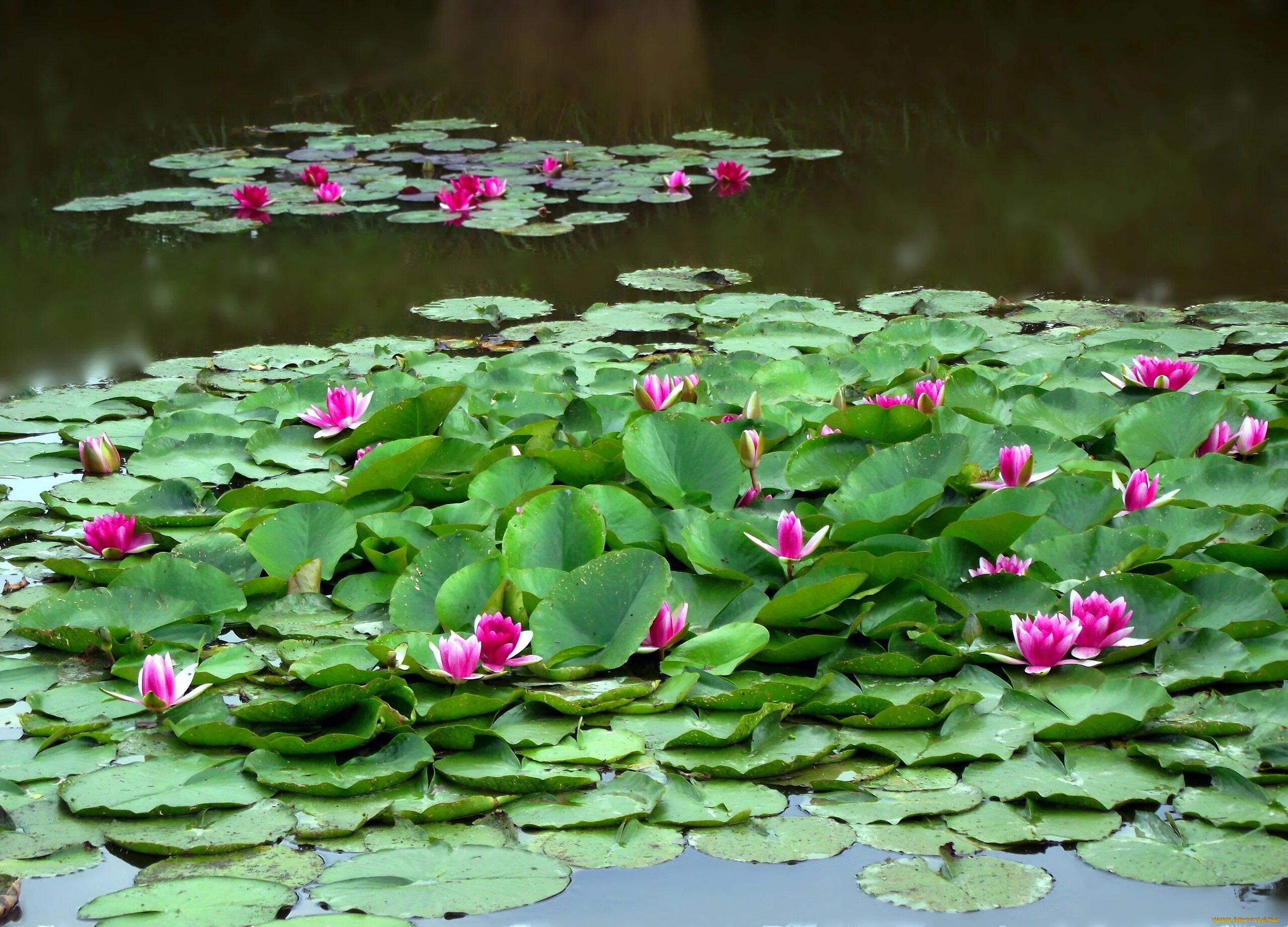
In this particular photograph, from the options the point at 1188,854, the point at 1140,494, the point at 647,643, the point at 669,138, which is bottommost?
the point at 1188,854

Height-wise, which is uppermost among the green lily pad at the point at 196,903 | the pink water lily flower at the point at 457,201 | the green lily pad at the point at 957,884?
the pink water lily flower at the point at 457,201

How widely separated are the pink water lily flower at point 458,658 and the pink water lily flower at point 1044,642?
80 cm

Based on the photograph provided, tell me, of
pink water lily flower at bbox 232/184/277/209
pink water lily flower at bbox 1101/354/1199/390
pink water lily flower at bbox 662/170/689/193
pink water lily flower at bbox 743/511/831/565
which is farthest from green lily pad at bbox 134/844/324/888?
pink water lily flower at bbox 662/170/689/193

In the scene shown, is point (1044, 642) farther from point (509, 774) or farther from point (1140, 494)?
point (509, 774)

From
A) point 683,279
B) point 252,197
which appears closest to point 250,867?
point 683,279

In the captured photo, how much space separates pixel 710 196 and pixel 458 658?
435 centimetres

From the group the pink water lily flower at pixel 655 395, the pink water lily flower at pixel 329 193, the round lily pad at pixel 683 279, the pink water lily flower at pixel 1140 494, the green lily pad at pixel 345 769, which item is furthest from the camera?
the pink water lily flower at pixel 329 193

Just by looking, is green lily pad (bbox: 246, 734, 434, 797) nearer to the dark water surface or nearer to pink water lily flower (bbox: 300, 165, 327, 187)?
the dark water surface

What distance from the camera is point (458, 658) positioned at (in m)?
2.02

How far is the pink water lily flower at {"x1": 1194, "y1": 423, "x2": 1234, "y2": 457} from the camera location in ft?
8.86

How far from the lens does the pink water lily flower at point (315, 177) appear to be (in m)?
6.10

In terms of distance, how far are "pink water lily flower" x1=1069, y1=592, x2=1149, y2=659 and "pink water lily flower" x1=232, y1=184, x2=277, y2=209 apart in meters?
4.62

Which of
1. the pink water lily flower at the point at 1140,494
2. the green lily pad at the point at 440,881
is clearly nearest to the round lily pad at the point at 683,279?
the pink water lily flower at the point at 1140,494

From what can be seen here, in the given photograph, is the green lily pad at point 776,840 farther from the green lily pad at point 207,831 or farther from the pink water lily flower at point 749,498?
the pink water lily flower at point 749,498
